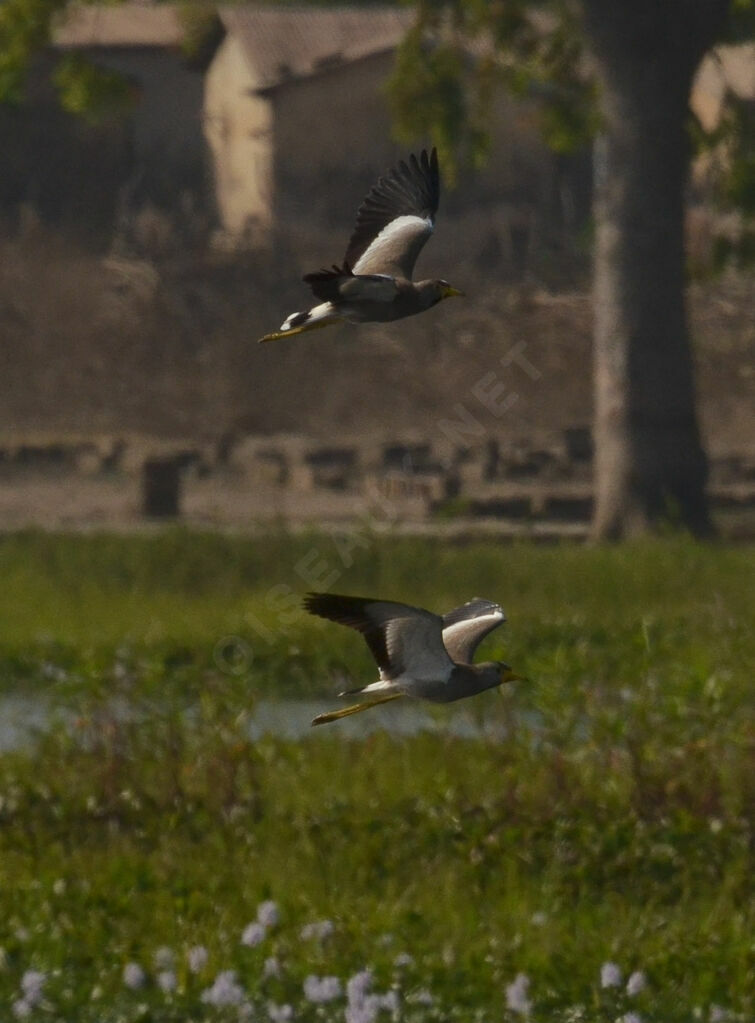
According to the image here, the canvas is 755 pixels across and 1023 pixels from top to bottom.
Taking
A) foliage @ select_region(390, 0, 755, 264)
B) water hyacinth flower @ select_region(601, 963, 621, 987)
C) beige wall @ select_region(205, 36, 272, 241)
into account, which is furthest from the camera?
beige wall @ select_region(205, 36, 272, 241)

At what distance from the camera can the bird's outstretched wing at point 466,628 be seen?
269cm

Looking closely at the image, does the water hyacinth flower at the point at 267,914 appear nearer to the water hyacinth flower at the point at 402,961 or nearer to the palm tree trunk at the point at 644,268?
the water hyacinth flower at the point at 402,961

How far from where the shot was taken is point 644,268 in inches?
940

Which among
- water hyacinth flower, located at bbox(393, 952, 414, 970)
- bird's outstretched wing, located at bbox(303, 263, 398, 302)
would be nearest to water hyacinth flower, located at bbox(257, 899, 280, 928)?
water hyacinth flower, located at bbox(393, 952, 414, 970)

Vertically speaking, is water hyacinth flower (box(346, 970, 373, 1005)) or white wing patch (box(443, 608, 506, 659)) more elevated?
white wing patch (box(443, 608, 506, 659))

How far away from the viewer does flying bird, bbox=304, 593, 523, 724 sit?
2545 mm

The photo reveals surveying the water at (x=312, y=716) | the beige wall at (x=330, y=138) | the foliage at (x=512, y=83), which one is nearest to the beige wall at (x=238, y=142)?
the beige wall at (x=330, y=138)

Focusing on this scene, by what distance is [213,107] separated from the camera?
41000 millimetres

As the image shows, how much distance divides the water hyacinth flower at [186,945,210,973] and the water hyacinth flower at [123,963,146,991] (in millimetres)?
187

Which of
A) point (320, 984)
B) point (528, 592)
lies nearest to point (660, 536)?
point (528, 592)

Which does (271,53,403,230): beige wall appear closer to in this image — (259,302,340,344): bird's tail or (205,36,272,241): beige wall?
(205,36,272,241): beige wall

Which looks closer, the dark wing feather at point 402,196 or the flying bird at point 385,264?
the flying bird at point 385,264

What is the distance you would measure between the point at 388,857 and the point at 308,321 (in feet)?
28.7

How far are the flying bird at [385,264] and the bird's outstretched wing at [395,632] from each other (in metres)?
0.31
